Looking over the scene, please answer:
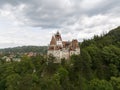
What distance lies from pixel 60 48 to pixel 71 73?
10.6 metres

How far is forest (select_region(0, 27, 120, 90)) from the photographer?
58.7 meters

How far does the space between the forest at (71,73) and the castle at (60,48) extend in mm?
2514

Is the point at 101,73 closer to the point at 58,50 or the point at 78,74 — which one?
the point at 78,74

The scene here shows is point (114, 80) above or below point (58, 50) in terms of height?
below

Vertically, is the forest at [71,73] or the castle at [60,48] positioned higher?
the castle at [60,48]

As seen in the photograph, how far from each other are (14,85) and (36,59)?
1282 centimetres

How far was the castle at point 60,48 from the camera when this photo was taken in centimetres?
A: 7269

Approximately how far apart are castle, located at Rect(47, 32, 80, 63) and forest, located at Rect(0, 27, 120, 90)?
251 cm

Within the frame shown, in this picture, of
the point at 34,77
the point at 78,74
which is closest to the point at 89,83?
the point at 78,74

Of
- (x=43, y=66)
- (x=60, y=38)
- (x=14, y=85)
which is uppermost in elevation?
(x=60, y=38)

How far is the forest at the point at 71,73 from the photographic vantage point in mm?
58688

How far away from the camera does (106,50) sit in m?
73.5

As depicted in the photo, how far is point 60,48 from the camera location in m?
73.6

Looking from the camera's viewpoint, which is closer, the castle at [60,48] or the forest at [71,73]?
the forest at [71,73]
